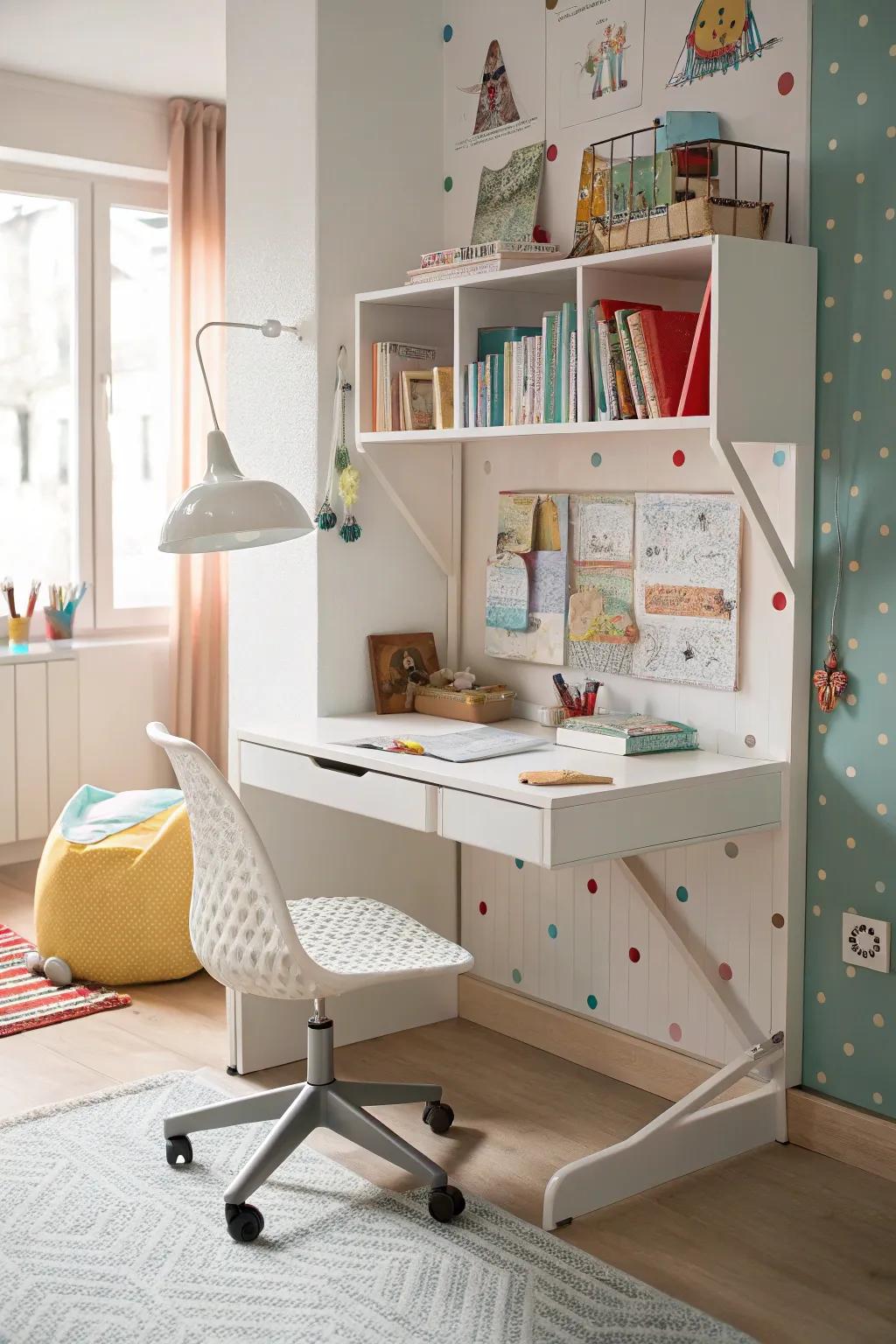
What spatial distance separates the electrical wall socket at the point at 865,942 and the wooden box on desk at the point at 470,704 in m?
0.88

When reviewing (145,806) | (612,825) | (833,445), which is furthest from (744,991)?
(145,806)

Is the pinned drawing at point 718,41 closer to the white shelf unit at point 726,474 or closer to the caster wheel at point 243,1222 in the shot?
the white shelf unit at point 726,474

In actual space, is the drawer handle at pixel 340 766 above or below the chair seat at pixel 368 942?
above

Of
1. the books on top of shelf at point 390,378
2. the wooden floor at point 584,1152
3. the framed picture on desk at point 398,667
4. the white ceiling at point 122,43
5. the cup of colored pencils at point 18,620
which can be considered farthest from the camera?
the cup of colored pencils at point 18,620

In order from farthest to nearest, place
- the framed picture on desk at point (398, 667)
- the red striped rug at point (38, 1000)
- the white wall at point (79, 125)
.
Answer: the white wall at point (79, 125), the red striped rug at point (38, 1000), the framed picture on desk at point (398, 667)

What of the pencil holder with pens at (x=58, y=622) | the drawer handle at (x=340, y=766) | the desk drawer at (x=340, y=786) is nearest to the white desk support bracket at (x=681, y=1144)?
the desk drawer at (x=340, y=786)

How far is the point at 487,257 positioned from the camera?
273 centimetres

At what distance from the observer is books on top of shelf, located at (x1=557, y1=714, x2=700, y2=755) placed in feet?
8.76

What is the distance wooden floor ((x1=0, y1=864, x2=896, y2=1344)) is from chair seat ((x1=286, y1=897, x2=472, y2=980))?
0.42m

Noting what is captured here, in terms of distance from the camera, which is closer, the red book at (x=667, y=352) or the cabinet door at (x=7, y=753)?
the red book at (x=667, y=352)

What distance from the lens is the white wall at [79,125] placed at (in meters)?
4.46

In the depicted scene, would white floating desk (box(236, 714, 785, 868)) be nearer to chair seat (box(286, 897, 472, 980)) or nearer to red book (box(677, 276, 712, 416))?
chair seat (box(286, 897, 472, 980))

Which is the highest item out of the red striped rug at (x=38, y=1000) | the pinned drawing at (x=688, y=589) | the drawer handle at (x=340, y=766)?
the pinned drawing at (x=688, y=589)

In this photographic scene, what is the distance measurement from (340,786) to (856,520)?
1.08 meters
